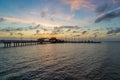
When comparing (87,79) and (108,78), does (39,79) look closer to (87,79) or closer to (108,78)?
(87,79)

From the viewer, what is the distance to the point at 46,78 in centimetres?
1825

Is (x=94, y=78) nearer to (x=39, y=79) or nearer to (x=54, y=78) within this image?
(x=54, y=78)

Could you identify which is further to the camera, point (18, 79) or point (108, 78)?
point (108, 78)

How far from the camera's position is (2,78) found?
17.5 m

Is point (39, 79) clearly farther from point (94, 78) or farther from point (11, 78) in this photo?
point (94, 78)

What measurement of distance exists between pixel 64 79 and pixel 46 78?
2463 mm

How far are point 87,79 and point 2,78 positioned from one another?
11097 millimetres

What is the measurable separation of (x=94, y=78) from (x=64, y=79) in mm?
4105

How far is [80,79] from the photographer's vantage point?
17.8 m

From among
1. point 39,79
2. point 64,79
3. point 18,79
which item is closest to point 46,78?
point 39,79

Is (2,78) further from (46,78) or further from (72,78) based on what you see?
(72,78)

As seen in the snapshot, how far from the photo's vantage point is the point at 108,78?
18453 millimetres

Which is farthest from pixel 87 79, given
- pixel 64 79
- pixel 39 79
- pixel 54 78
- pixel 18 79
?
pixel 18 79

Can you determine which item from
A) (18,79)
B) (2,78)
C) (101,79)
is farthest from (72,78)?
(2,78)
